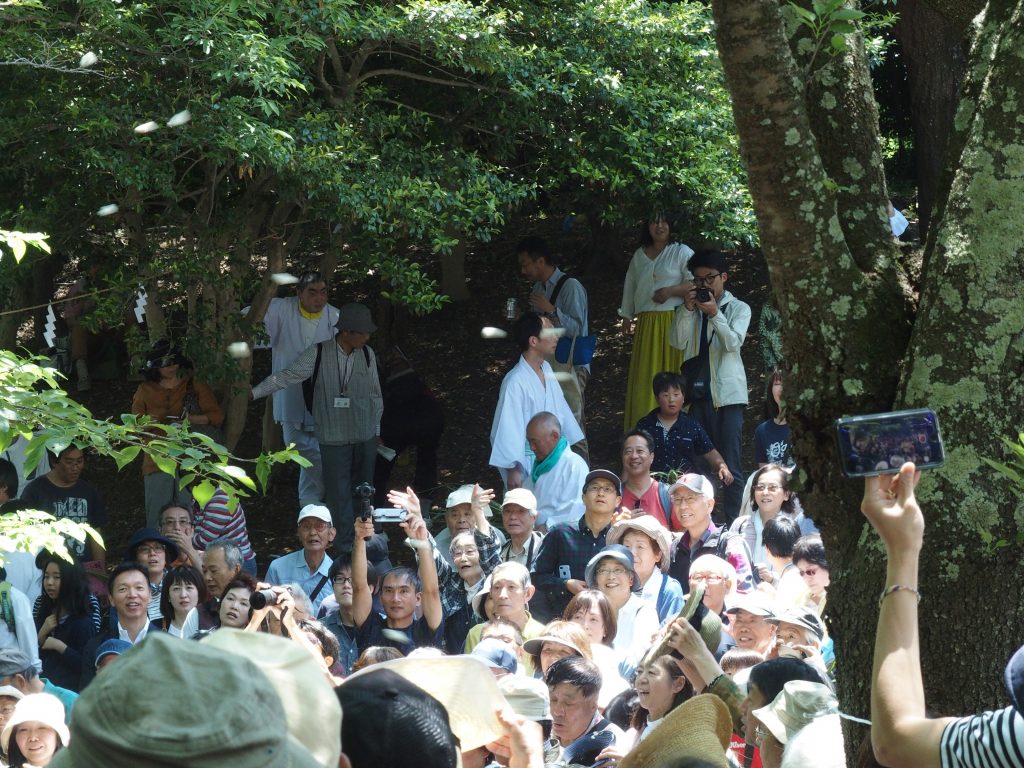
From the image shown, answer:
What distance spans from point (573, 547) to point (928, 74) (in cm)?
647

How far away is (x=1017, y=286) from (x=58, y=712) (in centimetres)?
399

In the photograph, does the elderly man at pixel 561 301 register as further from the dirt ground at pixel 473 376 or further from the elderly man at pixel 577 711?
the elderly man at pixel 577 711

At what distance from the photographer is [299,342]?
9.44 metres

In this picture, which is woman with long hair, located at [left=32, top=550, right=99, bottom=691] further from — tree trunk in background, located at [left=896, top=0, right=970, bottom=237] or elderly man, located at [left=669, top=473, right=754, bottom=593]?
tree trunk in background, located at [left=896, top=0, right=970, bottom=237]

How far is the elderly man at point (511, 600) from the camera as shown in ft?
20.2

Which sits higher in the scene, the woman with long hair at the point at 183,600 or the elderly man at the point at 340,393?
the elderly man at the point at 340,393

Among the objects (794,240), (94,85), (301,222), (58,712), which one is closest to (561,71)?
(301,222)

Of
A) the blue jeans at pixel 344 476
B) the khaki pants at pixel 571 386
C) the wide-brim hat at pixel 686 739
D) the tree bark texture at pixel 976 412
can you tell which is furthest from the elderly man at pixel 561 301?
the tree bark texture at pixel 976 412

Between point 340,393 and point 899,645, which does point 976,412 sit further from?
point 340,393

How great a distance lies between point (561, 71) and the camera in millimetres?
8695

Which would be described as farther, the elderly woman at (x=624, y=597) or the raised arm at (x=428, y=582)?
the raised arm at (x=428, y=582)

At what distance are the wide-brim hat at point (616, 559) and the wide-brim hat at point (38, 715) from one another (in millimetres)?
2519

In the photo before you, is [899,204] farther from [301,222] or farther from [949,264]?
[949,264]

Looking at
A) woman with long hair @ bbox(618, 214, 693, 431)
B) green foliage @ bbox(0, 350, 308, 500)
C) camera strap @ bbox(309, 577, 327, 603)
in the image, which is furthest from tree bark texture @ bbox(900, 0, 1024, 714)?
woman with long hair @ bbox(618, 214, 693, 431)
